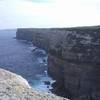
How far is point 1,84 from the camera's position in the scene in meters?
16.2

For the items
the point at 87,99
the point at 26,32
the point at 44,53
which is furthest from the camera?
the point at 26,32

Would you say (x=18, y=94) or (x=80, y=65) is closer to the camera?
(x=18, y=94)

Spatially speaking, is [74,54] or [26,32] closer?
[74,54]

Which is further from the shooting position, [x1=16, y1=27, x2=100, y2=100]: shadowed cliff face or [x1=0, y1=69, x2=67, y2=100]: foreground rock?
[x1=16, y1=27, x2=100, y2=100]: shadowed cliff face

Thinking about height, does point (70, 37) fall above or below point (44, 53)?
above

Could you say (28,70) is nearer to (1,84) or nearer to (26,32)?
(1,84)

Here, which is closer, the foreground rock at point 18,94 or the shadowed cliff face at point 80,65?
the foreground rock at point 18,94

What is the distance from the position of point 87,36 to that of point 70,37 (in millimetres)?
5561

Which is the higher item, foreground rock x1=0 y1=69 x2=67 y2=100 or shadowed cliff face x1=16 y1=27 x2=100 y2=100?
Result: foreground rock x1=0 y1=69 x2=67 y2=100

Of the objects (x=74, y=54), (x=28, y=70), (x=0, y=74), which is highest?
(x=0, y=74)

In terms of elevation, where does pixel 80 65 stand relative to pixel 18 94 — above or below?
below

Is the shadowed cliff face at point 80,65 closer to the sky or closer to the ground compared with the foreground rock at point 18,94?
closer to the ground

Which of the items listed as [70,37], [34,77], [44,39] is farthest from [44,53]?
[70,37]

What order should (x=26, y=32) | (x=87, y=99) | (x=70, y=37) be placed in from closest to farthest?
1. (x=87, y=99)
2. (x=70, y=37)
3. (x=26, y=32)
